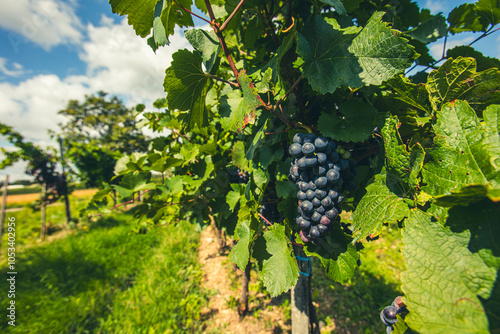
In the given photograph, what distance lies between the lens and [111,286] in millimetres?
3977

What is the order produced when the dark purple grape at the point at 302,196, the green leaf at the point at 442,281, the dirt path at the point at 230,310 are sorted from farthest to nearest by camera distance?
the dirt path at the point at 230,310, the dark purple grape at the point at 302,196, the green leaf at the point at 442,281

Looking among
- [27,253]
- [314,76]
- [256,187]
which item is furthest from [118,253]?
[314,76]

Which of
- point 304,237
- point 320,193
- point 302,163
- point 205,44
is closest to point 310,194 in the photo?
point 320,193

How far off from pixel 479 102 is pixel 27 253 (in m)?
8.62

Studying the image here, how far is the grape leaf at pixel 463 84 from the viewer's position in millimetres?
745

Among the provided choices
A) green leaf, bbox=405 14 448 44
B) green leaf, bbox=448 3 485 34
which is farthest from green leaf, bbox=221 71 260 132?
green leaf, bbox=448 3 485 34

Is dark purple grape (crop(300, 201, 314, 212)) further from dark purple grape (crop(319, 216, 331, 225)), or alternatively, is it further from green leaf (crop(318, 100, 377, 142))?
green leaf (crop(318, 100, 377, 142))

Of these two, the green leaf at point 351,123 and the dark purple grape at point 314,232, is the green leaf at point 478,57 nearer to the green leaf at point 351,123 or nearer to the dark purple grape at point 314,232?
the green leaf at point 351,123

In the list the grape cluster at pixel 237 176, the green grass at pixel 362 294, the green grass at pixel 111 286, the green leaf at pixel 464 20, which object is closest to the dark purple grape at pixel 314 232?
the grape cluster at pixel 237 176

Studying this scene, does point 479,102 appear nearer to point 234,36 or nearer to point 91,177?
point 234,36

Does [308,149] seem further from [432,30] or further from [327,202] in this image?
[432,30]

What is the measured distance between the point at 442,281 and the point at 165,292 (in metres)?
4.13

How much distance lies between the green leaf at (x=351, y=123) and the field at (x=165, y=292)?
6.94 feet

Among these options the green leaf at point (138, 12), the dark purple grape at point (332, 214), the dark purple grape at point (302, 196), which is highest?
the green leaf at point (138, 12)
